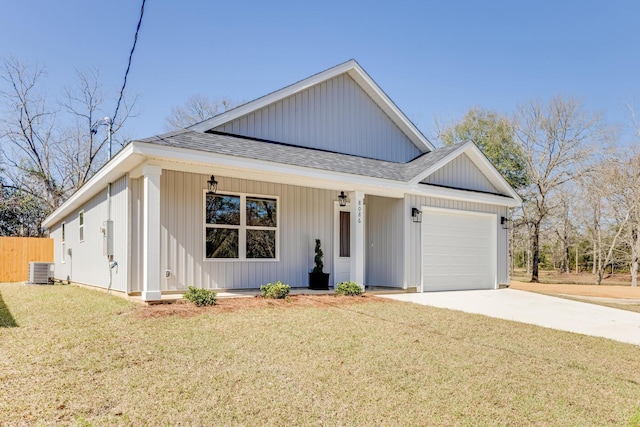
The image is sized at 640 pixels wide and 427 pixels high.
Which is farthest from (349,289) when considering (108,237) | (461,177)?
(108,237)

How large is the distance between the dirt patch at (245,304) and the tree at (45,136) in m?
21.9

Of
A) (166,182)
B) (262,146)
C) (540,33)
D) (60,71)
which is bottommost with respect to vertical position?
(166,182)

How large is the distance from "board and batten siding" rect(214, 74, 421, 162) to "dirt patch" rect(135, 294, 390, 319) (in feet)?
14.6

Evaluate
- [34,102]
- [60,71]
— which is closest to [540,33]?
[60,71]

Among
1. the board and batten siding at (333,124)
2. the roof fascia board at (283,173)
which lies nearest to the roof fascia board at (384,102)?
the board and batten siding at (333,124)

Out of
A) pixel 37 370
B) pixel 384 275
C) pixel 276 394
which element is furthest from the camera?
pixel 384 275

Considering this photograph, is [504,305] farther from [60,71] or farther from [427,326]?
[60,71]

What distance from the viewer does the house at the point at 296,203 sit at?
880 centimetres

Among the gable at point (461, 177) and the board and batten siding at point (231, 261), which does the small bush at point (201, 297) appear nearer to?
the board and batten siding at point (231, 261)

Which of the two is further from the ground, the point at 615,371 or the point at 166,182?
the point at 166,182

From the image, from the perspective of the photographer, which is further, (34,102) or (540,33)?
(34,102)

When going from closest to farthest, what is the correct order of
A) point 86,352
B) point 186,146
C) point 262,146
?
1. point 86,352
2. point 186,146
3. point 262,146

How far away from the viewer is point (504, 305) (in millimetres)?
9883

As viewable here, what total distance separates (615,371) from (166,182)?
8.39m
